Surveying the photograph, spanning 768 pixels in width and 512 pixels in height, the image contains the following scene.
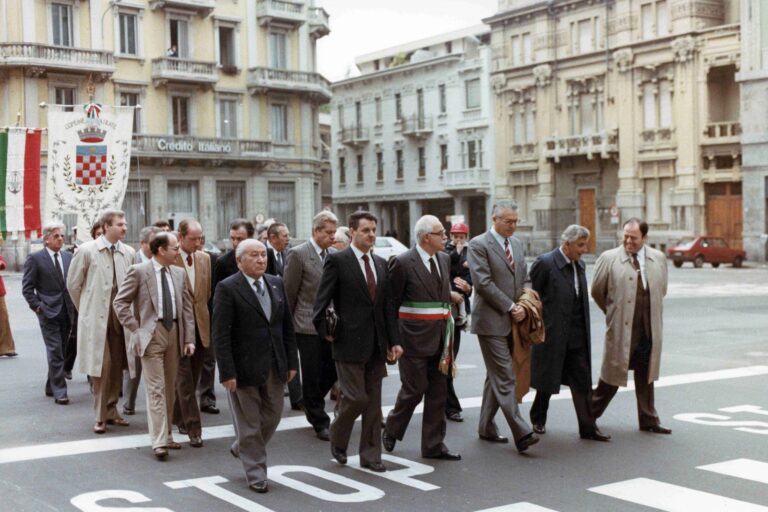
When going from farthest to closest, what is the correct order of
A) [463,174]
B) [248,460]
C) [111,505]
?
[463,174] → [248,460] → [111,505]

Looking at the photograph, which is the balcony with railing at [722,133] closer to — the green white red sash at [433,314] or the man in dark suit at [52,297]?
the man in dark suit at [52,297]

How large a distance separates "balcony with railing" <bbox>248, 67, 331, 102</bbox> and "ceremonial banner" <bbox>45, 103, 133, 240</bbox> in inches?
1431

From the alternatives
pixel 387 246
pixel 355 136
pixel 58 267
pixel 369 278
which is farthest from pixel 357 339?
pixel 355 136

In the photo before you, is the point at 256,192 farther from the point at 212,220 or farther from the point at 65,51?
the point at 65,51

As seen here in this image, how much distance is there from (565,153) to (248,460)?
50286 mm

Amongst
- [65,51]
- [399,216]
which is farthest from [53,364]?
[399,216]

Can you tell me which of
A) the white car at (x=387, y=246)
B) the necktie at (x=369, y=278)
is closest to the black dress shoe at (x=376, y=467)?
the necktie at (x=369, y=278)

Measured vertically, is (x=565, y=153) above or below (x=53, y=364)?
above

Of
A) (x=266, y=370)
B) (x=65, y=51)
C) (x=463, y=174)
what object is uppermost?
(x=65, y=51)

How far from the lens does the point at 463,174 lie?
6266 centimetres

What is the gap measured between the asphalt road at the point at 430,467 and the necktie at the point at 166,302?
3.72 ft

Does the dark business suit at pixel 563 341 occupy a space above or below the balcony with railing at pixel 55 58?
below

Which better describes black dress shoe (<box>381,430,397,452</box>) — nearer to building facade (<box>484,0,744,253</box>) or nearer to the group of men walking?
the group of men walking

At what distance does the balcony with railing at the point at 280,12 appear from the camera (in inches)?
1998
